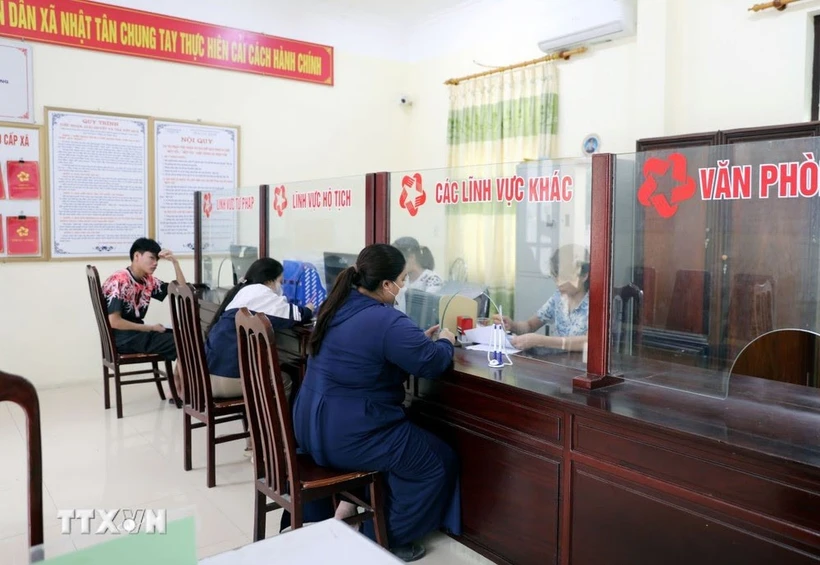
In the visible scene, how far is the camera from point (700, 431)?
1524 mm

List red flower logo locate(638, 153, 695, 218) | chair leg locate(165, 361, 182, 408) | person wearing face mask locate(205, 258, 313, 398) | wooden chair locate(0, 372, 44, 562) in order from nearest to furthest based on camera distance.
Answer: wooden chair locate(0, 372, 44, 562) → red flower logo locate(638, 153, 695, 218) → person wearing face mask locate(205, 258, 313, 398) → chair leg locate(165, 361, 182, 408)

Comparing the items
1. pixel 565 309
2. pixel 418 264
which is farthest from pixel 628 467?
pixel 418 264

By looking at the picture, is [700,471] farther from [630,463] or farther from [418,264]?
[418,264]

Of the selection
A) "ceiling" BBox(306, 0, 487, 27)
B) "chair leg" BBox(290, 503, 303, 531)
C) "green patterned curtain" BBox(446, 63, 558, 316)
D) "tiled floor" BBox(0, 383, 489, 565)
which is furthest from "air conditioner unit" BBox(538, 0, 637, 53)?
"chair leg" BBox(290, 503, 303, 531)

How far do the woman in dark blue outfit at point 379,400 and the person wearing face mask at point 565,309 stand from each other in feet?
1.18

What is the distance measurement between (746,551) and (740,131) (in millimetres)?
2395

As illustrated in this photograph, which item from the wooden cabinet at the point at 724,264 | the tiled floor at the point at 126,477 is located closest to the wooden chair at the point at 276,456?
the tiled floor at the point at 126,477

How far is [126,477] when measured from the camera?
291 cm

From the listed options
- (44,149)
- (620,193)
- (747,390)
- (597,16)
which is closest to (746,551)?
(747,390)

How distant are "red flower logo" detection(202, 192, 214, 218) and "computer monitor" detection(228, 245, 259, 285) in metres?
0.38

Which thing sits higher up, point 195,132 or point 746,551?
point 195,132

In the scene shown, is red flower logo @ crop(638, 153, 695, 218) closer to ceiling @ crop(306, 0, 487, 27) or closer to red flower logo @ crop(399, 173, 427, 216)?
red flower logo @ crop(399, 173, 427, 216)

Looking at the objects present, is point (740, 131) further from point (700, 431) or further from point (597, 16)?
point (700, 431)

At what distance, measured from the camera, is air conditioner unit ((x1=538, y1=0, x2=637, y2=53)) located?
158 inches
